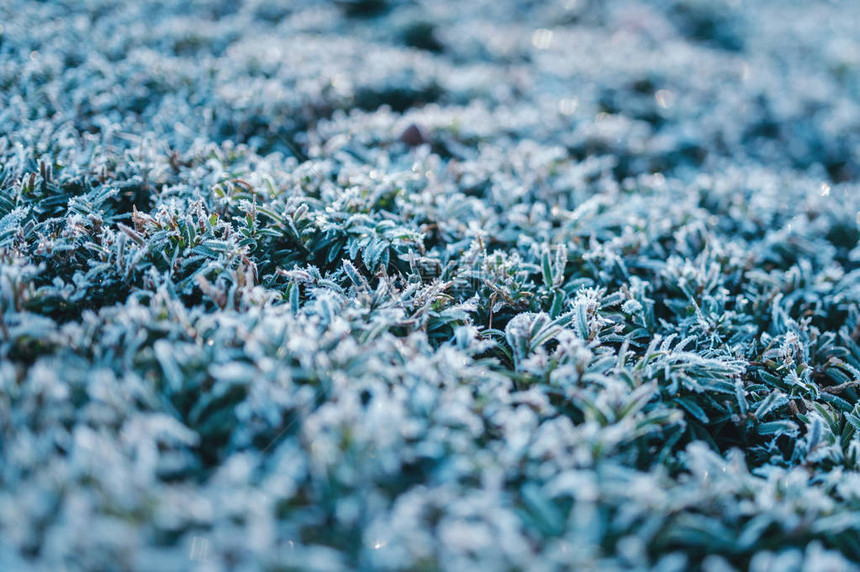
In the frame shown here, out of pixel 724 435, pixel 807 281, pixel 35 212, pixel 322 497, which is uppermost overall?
pixel 35 212

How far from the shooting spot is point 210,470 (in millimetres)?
1476

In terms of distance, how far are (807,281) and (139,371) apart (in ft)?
9.48

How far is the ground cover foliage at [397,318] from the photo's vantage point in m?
1.35

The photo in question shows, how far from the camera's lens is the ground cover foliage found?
1.35 meters

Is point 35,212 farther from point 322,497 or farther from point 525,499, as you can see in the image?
point 525,499

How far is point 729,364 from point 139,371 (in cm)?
200

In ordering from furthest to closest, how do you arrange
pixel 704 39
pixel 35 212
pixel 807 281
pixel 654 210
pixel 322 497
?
pixel 704 39
pixel 654 210
pixel 807 281
pixel 35 212
pixel 322 497

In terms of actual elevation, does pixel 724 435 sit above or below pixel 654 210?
below

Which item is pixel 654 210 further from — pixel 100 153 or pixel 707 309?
pixel 100 153

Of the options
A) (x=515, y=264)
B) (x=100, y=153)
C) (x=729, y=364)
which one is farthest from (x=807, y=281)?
(x=100, y=153)

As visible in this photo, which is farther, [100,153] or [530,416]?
[100,153]

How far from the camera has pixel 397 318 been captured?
1982mm

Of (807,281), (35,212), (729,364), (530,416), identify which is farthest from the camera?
(807,281)

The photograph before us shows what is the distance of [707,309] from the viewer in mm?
2494
